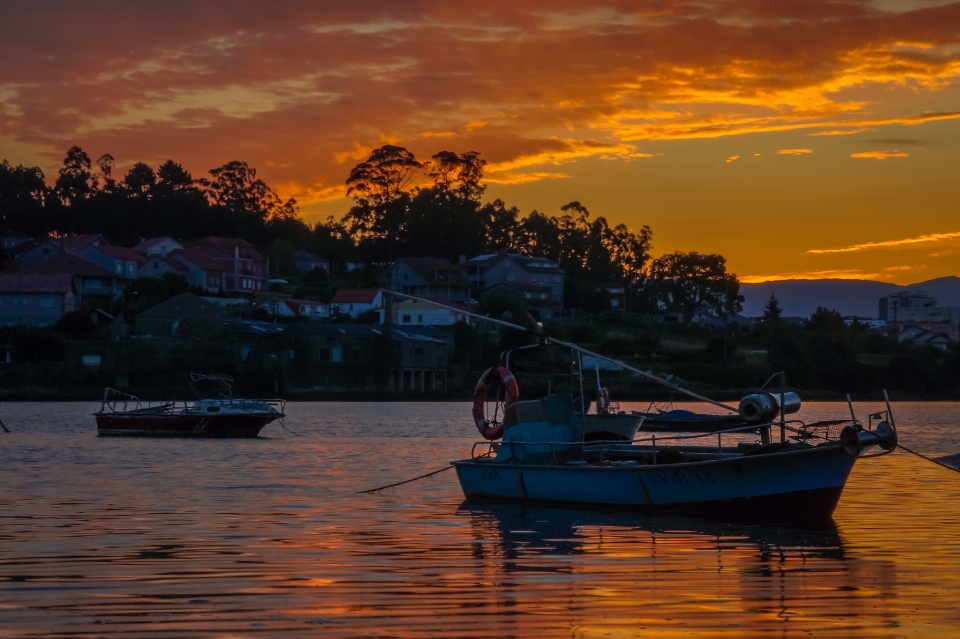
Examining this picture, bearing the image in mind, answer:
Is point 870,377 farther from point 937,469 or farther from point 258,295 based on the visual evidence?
point 937,469

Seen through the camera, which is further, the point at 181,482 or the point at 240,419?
the point at 240,419

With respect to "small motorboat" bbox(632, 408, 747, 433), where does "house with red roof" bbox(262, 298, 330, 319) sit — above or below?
above

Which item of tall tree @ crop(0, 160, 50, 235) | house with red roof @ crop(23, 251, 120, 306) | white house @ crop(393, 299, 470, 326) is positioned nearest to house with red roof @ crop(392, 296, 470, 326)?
white house @ crop(393, 299, 470, 326)

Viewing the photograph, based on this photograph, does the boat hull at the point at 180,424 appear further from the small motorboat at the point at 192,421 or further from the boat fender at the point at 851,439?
the boat fender at the point at 851,439

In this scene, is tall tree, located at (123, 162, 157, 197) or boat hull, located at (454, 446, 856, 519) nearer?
boat hull, located at (454, 446, 856, 519)

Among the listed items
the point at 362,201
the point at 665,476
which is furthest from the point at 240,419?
the point at 362,201

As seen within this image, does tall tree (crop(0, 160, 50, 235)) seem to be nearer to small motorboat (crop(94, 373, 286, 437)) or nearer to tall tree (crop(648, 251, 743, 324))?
tall tree (crop(648, 251, 743, 324))

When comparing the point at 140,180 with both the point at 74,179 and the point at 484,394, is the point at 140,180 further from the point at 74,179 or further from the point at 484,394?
the point at 484,394

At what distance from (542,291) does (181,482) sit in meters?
117

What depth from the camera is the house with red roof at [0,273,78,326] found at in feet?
371

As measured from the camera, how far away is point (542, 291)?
148125mm

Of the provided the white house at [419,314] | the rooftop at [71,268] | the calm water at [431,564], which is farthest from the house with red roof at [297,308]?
the calm water at [431,564]

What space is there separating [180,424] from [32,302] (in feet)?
216

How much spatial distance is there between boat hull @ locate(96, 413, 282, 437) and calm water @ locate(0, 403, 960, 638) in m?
19.7
